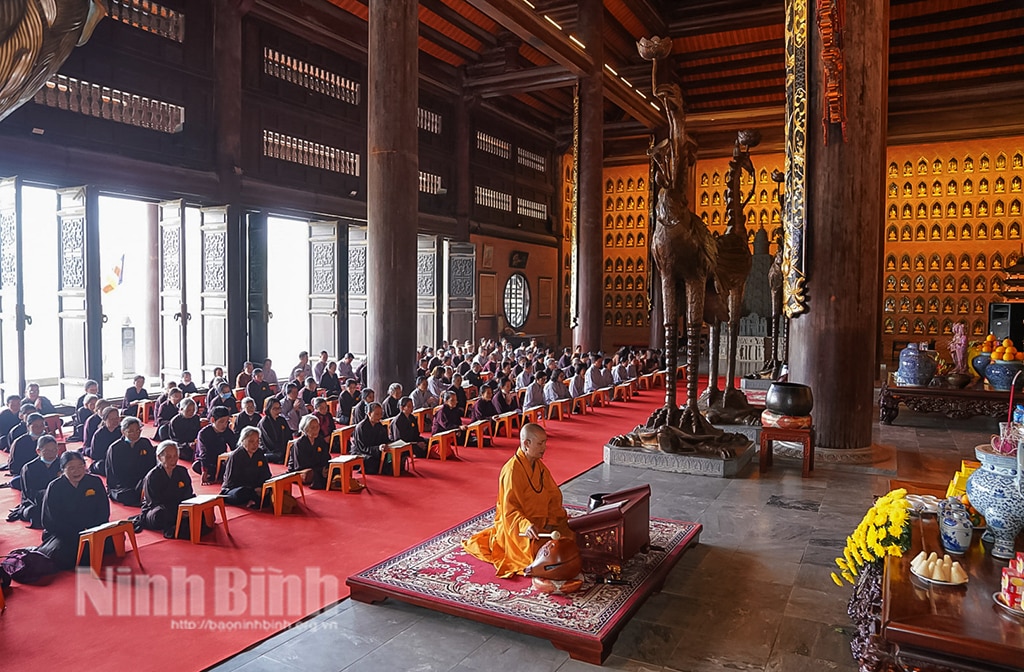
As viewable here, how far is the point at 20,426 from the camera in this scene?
718cm

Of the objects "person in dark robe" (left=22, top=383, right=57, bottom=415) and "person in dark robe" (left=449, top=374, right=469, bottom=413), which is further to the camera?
"person in dark robe" (left=449, top=374, right=469, bottom=413)

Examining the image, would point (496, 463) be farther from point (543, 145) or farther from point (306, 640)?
point (543, 145)

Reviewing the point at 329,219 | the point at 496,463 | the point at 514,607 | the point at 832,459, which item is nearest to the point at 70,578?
the point at 514,607

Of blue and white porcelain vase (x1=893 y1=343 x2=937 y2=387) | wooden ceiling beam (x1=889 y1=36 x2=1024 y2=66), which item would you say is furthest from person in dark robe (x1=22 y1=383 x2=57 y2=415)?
wooden ceiling beam (x1=889 y1=36 x2=1024 y2=66)

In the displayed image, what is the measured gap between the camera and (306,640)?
3.45 meters

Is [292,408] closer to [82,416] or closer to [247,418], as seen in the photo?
[247,418]

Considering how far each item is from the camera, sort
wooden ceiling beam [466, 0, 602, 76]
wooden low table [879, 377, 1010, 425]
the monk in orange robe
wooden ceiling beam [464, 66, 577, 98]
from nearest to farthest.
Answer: the monk in orange robe, wooden low table [879, 377, 1010, 425], wooden ceiling beam [466, 0, 602, 76], wooden ceiling beam [464, 66, 577, 98]

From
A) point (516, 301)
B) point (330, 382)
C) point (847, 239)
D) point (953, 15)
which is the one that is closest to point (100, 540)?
point (330, 382)

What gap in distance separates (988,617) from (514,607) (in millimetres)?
2061

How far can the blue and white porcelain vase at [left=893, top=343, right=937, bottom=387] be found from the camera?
938cm

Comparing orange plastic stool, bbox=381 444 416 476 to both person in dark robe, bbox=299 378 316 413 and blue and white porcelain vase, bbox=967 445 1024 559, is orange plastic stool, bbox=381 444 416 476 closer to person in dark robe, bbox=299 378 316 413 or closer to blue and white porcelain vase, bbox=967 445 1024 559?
person in dark robe, bbox=299 378 316 413

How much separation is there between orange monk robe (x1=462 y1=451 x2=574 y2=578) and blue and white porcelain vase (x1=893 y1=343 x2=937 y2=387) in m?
7.28

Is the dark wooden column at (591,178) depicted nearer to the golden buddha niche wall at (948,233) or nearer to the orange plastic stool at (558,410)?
the orange plastic stool at (558,410)

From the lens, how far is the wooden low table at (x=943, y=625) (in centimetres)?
226
